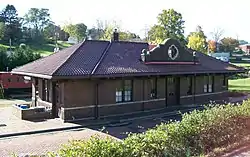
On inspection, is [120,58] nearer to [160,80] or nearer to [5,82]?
[160,80]

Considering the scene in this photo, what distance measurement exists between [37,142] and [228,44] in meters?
101

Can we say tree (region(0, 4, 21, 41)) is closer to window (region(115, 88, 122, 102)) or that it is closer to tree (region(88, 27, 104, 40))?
tree (region(88, 27, 104, 40))

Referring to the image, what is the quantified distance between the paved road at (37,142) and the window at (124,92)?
13.0 feet

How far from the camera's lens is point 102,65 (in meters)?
18.5

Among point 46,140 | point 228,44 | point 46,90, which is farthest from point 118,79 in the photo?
point 228,44

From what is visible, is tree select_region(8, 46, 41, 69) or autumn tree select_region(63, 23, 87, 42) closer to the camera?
tree select_region(8, 46, 41, 69)

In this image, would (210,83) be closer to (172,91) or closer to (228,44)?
(172,91)

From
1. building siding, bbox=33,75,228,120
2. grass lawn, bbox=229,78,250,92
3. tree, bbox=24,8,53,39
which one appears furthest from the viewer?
tree, bbox=24,8,53,39

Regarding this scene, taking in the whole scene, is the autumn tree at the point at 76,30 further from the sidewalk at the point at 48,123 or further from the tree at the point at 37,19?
the sidewalk at the point at 48,123

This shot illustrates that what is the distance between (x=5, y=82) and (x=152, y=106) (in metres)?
16.5

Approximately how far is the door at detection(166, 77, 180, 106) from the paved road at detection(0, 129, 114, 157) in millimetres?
8073

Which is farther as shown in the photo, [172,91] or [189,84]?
[189,84]

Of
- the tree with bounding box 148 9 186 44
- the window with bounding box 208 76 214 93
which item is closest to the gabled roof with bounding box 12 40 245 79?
the window with bounding box 208 76 214 93

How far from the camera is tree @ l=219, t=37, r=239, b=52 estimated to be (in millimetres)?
103625
